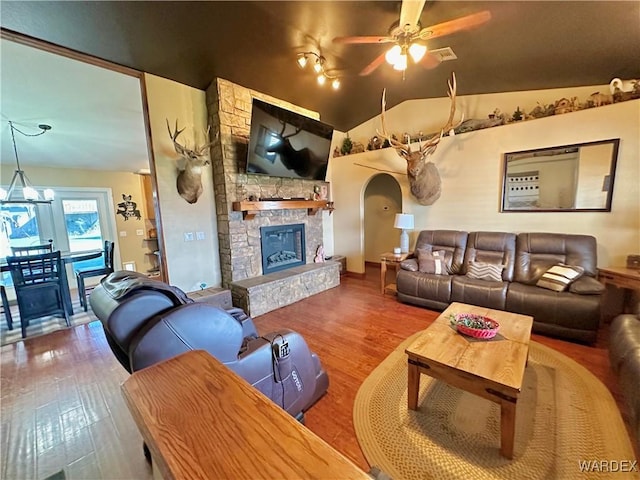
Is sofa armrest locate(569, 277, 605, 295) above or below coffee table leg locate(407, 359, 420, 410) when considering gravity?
above

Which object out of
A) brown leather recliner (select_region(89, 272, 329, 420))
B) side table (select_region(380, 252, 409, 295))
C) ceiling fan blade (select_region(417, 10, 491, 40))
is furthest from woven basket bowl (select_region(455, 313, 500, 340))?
ceiling fan blade (select_region(417, 10, 491, 40))

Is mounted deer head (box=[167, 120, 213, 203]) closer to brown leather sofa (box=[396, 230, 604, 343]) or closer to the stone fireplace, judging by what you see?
the stone fireplace

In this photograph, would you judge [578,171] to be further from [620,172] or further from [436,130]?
[436,130]

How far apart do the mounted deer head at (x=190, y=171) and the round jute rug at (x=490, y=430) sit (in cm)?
295

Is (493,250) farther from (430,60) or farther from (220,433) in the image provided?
(220,433)

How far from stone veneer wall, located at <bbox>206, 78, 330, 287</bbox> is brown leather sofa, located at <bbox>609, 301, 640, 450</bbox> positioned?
12.4ft

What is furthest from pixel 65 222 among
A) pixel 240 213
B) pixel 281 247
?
pixel 281 247

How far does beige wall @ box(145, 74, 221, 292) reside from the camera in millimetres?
3227

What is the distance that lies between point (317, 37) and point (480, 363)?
3.37 meters

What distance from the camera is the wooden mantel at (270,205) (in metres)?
3.67

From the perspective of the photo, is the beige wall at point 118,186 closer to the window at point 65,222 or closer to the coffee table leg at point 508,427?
the window at point 65,222

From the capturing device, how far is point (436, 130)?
449 cm

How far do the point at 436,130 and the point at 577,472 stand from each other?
4.38m

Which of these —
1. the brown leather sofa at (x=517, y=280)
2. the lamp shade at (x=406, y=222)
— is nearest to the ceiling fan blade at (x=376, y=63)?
the lamp shade at (x=406, y=222)
